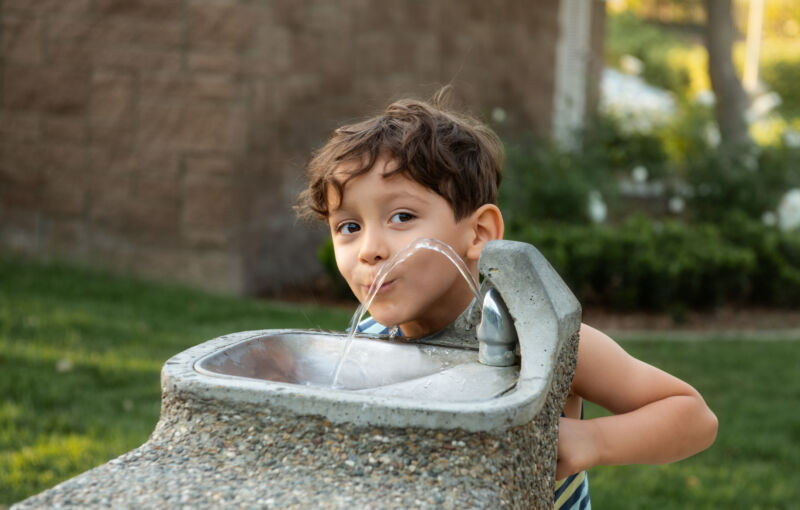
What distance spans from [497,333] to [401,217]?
0.33 m

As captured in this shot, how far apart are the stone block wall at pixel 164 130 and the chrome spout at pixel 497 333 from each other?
4511mm

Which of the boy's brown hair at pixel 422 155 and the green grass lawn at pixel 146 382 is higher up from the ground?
the boy's brown hair at pixel 422 155

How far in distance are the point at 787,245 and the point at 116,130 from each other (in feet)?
15.4

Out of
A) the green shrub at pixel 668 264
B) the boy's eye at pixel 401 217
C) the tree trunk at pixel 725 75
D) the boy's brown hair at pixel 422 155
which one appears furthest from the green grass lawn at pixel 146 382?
Answer: the tree trunk at pixel 725 75

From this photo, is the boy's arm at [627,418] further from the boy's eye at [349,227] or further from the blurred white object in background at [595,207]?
the blurred white object in background at [595,207]

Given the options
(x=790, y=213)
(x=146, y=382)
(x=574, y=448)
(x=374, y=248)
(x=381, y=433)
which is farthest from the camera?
(x=790, y=213)

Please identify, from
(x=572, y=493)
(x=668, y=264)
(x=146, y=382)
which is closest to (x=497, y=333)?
(x=572, y=493)

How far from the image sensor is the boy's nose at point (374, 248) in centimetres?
158

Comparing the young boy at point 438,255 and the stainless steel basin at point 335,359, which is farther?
the young boy at point 438,255

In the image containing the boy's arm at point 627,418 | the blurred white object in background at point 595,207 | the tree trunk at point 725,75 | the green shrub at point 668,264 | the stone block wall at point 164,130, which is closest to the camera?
the boy's arm at point 627,418

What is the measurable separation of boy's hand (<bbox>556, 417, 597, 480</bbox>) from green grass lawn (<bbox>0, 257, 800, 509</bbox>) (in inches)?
56.0

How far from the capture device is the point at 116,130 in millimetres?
6043

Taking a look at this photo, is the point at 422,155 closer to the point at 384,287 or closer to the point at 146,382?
the point at 384,287

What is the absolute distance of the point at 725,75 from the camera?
8586 millimetres
